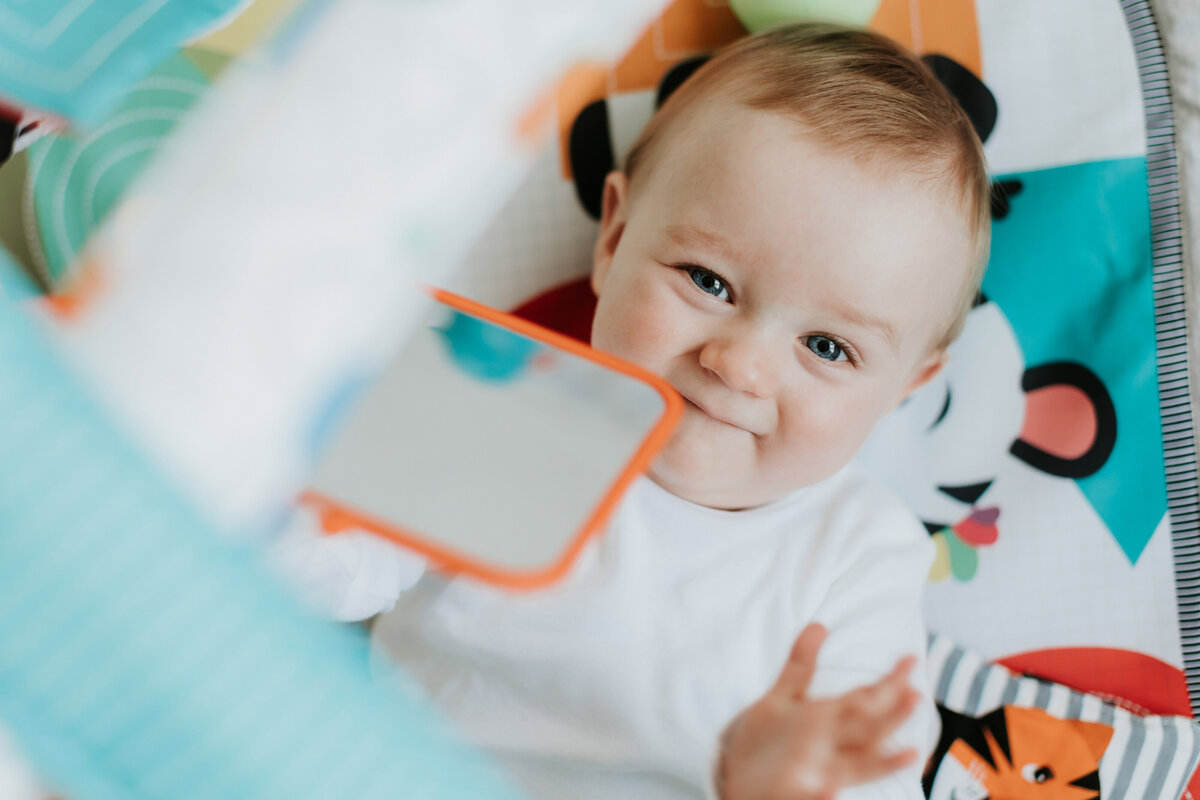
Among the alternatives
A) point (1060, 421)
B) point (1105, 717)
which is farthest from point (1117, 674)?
point (1060, 421)

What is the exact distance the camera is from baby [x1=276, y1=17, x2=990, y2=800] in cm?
52

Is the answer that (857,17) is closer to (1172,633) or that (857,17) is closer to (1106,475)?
(1106,475)

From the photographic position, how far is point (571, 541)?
32 centimetres

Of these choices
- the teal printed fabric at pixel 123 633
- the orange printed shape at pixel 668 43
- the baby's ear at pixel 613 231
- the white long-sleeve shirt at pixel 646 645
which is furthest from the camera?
the orange printed shape at pixel 668 43

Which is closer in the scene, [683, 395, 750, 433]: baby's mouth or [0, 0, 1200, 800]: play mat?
[0, 0, 1200, 800]: play mat

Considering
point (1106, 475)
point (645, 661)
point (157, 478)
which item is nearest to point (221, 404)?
point (157, 478)

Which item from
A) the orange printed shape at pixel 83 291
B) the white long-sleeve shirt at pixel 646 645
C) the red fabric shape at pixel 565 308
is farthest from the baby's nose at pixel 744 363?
the orange printed shape at pixel 83 291

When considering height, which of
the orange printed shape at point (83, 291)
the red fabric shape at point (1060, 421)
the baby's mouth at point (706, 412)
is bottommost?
the red fabric shape at point (1060, 421)

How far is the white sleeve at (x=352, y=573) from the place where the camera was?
456 millimetres

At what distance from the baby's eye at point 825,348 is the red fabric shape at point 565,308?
0.22m

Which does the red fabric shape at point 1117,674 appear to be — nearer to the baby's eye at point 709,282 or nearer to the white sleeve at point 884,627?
the white sleeve at point 884,627

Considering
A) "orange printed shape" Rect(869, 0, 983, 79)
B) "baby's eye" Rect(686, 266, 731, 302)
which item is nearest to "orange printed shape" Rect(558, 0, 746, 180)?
"orange printed shape" Rect(869, 0, 983, 79)

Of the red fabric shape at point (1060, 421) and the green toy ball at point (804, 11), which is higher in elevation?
the green toy ball at point (804, 11)

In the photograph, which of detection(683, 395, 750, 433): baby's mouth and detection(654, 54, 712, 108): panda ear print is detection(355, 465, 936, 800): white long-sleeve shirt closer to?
detection(683, 395, 750, 433): baby's mouth
